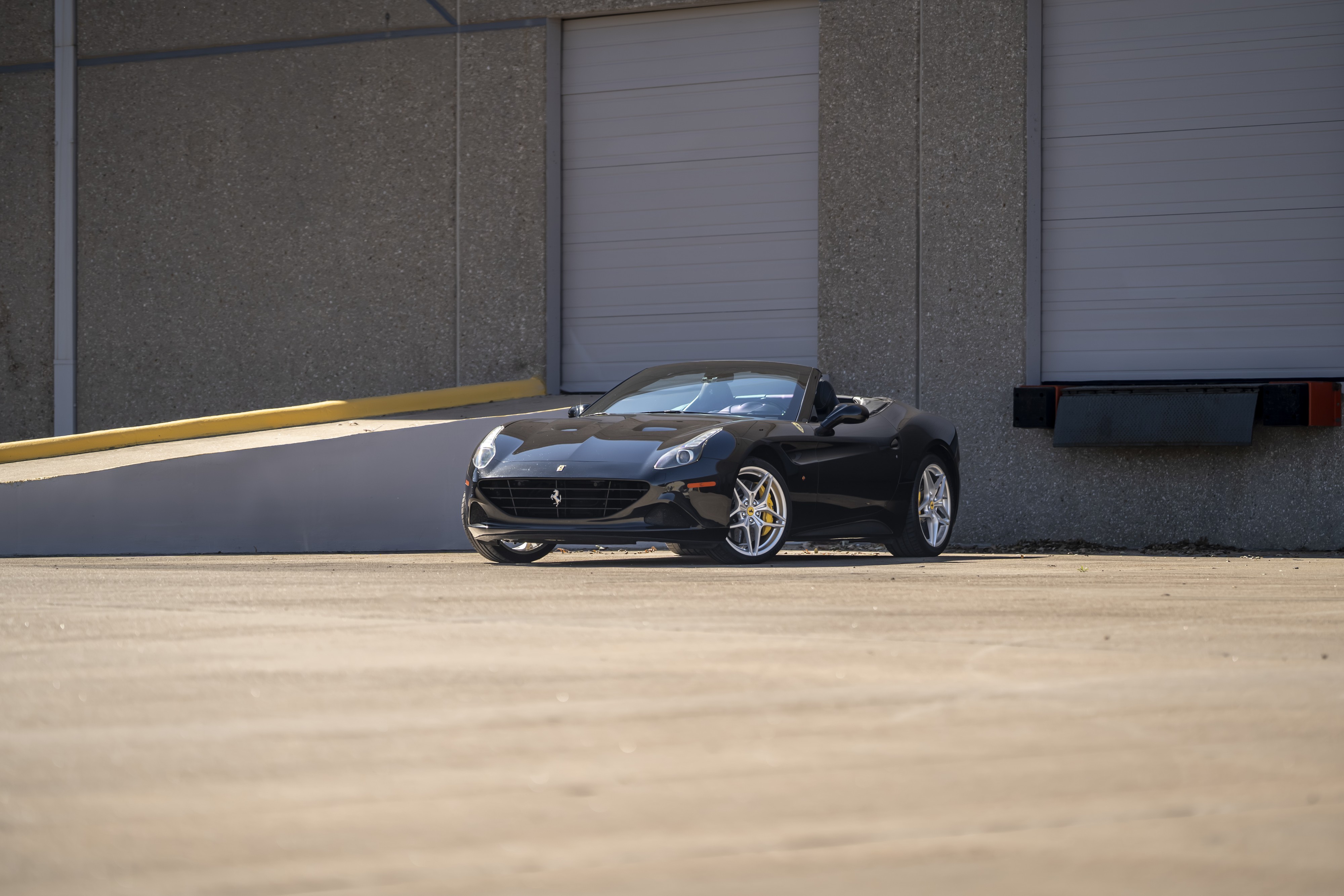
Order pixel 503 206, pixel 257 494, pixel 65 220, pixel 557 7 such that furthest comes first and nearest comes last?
pixel 65 220 → pixel 503 206 → pixel 557 7 → pixel 257 494

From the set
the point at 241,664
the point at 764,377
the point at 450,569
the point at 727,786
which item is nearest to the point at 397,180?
the point at 764,377

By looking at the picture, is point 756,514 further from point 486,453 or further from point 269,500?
point 269,500

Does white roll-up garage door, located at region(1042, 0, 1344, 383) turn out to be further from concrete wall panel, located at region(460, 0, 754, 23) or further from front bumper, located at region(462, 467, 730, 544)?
front bumper, located at region(462, 467, 730, 544)

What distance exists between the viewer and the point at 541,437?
1066 centimetres

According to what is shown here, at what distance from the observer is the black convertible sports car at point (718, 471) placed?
33.3 ft

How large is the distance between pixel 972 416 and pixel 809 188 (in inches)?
105

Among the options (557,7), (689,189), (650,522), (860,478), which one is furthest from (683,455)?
(557,7)

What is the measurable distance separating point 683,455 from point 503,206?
8.50 meters

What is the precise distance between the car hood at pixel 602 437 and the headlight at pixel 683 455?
4cm

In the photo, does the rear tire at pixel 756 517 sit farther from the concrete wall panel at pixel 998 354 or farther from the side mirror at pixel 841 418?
the concrete wall panel at pixel 998 354

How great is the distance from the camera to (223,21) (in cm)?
1941

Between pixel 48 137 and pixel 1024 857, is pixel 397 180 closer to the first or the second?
pixel 48 137

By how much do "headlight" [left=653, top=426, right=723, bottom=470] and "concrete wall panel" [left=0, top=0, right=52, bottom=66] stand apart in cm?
1270

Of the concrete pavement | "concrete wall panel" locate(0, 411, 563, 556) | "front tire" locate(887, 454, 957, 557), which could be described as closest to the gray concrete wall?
"concrete wall panel" locate(0, 411, 563, 556)
